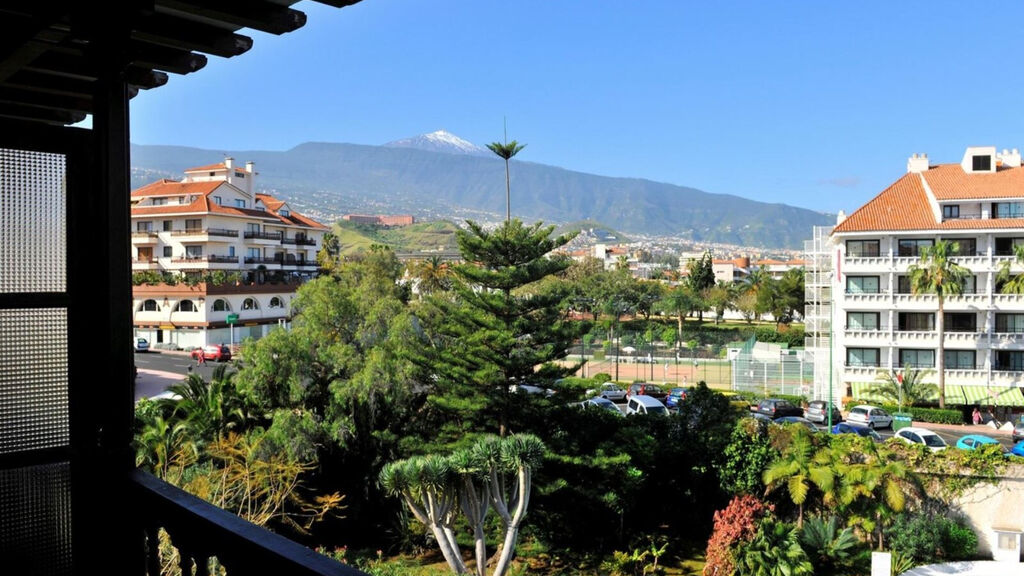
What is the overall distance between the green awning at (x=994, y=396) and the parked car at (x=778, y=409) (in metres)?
4.89

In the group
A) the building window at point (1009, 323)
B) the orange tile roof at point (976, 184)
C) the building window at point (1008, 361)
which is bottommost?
the building window at point (1008, 361)

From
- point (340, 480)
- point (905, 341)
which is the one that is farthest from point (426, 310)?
point (905, 341)

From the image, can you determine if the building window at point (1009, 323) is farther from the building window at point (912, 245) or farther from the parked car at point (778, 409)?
the parked car at point (778, 409)

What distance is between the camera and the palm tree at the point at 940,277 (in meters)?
19.5

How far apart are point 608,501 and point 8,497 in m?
10.5

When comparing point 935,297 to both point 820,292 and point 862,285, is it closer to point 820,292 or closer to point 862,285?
point 862,285

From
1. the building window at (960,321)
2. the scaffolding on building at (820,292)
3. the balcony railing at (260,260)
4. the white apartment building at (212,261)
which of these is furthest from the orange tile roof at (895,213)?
the balcony railing at (260,260)

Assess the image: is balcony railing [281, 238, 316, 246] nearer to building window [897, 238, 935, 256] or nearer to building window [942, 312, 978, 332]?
building window [897, 238, 935, 256]

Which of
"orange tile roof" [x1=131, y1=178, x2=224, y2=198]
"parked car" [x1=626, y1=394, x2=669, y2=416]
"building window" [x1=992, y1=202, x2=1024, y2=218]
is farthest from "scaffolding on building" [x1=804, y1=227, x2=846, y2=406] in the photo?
"orange tile roof" [x1=131, y1=178, x2=224, y2=198]

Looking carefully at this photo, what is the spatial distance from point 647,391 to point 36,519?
808 inches

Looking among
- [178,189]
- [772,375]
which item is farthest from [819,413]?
[178,189]

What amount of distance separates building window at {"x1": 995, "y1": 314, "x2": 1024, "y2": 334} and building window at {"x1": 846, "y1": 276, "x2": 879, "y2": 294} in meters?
3.33

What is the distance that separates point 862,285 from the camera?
70.3ft

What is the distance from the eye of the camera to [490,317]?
510 inches
